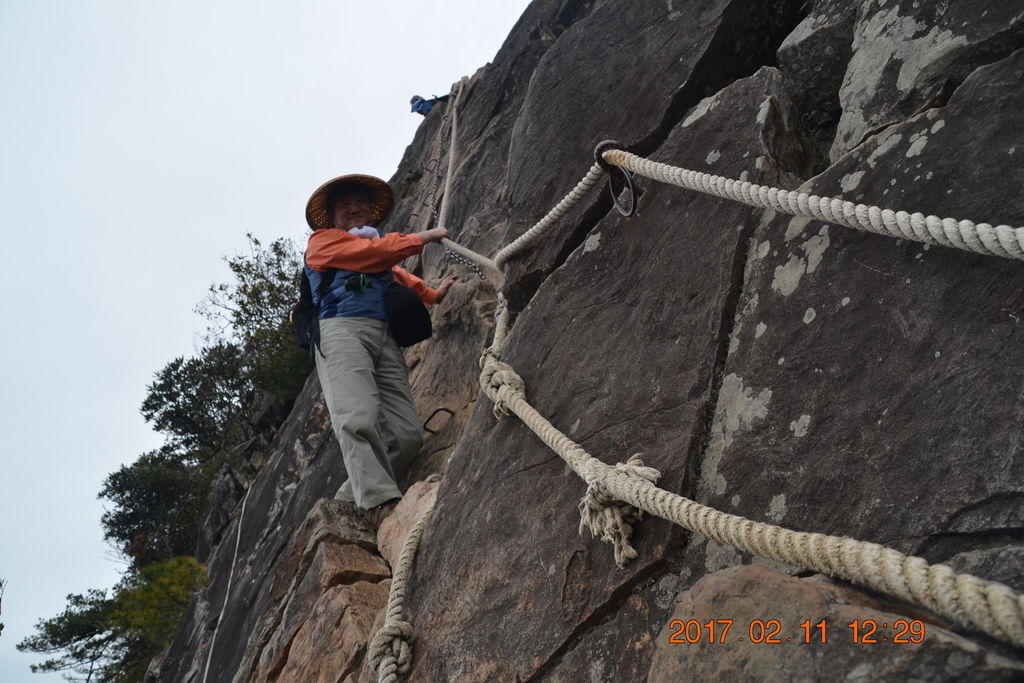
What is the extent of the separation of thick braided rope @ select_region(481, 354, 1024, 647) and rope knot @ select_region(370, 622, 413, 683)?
1294 mm

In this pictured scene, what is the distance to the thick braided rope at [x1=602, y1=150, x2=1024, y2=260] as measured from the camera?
6.05ft

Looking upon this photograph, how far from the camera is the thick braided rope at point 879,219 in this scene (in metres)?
1.84

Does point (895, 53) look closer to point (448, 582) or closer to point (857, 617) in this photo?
point (857, 617)

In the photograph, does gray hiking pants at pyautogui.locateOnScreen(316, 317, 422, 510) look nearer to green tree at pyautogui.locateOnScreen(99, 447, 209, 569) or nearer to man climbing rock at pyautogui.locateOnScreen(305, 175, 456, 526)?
man climbing rock at pyautogui.locateOnScreen(305, 175, 456, 526)

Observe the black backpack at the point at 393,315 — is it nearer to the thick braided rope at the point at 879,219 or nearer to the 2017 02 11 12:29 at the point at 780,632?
the thick braided rope at the point at 879,219

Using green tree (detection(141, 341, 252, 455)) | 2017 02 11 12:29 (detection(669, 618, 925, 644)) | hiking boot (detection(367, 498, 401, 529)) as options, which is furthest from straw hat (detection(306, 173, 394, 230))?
green tree (detection(141, 341, 252, 455))

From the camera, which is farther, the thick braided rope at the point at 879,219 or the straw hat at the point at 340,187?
the straw hat at the point at 340,187

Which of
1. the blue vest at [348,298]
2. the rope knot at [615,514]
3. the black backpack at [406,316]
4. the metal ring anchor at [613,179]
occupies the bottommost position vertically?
the rope knot at [615,514]

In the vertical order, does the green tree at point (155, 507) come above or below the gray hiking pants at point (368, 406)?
above

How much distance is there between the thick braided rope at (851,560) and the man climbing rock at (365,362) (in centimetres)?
295

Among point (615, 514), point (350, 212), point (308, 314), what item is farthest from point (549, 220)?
point (350, 212)

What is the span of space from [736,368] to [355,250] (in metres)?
3.70

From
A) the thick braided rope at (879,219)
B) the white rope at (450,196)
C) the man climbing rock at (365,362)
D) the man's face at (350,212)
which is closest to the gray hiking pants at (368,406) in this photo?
the man climbing rock at (365,362)

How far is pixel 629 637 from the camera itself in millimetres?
2375
